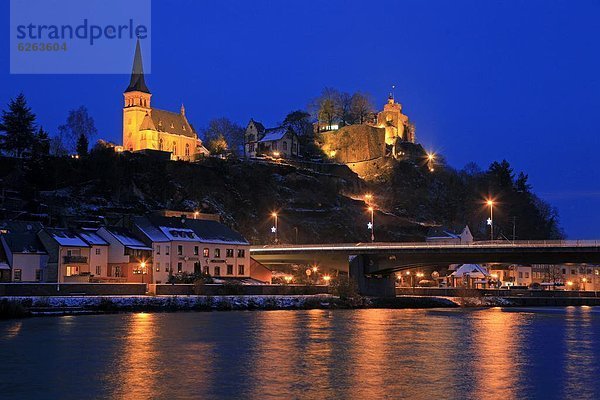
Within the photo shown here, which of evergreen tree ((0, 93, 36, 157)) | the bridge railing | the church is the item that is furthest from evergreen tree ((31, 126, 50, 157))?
the bridge railing

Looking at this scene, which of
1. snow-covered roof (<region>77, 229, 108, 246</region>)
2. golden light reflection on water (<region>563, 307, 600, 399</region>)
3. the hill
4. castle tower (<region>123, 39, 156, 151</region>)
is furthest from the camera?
castle tower (<region>123, 39, 156, 151</region>)

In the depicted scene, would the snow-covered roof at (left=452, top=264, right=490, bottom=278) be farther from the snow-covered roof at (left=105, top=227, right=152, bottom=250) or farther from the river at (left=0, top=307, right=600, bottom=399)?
the river at (left=0, top=307, right=600, bottom=399)

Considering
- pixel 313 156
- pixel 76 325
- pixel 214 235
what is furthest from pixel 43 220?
pixel 313 156

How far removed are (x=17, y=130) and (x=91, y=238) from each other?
46980mm

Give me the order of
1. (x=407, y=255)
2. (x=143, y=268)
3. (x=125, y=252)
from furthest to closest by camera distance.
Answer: (x=407, y=255) → (x=143, y=268) → (x=125, y=252)

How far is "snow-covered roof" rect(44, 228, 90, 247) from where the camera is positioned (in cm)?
8044

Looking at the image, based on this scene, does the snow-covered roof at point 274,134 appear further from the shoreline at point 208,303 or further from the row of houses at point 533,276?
the shoreline at point 208,303

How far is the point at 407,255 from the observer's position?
90875 mm

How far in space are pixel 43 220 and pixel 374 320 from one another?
5606 centimetres

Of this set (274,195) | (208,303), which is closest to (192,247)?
(208,303)

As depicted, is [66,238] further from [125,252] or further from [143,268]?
[143,268]

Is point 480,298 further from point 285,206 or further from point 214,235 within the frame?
point 285,206

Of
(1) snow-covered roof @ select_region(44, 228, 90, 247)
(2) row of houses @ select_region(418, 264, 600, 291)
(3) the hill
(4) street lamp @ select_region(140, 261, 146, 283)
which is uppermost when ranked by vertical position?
(3) the hill

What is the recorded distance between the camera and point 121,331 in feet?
161
